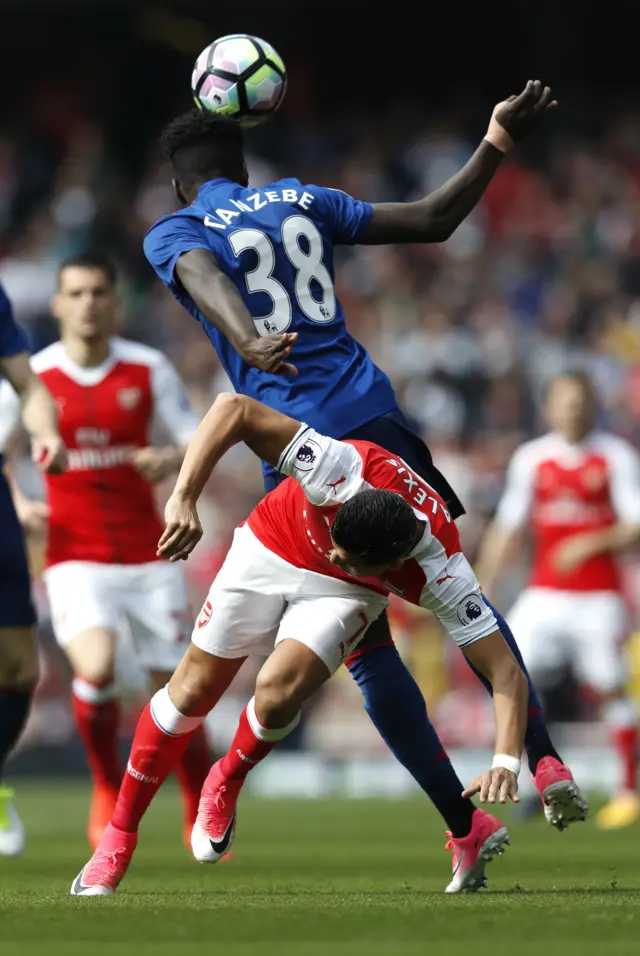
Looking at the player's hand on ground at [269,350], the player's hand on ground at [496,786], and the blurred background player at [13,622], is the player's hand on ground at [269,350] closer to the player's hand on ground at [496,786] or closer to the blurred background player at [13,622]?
the player's hand on ground at [496,786]

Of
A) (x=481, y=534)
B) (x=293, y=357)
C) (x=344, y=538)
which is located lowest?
(x=481, y=534)

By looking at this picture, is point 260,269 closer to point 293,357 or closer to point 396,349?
point 293,357

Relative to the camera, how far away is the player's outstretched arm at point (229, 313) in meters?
5.16

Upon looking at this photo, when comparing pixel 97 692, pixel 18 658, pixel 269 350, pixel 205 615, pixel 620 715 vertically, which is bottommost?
pixel 620 715

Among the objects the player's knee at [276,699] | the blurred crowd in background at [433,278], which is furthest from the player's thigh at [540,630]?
the player's knee at [276,699]

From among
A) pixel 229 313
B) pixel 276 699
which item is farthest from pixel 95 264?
pixel 276 699

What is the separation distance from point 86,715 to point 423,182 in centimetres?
1135

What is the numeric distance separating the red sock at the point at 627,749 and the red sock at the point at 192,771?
3.61m

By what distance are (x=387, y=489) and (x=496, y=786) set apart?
0.96m

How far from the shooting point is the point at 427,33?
21297 millimetres

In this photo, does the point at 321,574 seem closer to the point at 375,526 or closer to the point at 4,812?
the point at 375,526

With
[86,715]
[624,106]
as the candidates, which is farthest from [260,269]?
[624,106]

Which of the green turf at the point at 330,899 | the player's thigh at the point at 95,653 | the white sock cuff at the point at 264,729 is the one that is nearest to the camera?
the green turf at the point at 330,899

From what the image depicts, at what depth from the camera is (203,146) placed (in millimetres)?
6047
